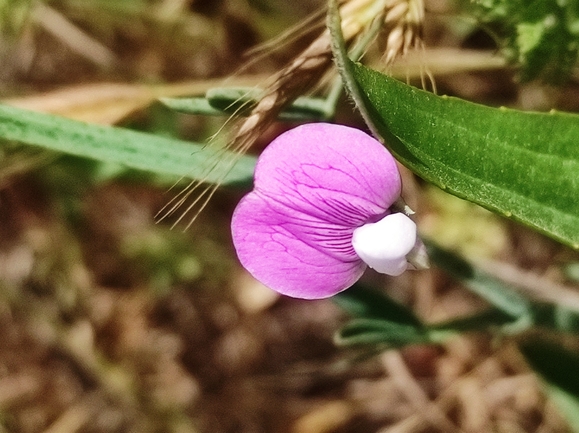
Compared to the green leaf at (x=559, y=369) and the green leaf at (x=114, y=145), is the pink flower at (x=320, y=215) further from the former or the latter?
the green leaf at (x=559, y=369)

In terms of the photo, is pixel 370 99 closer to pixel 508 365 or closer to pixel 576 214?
pixel 576 214

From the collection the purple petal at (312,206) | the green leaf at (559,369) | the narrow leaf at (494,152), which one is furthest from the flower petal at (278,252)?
the green leaf at (559,369)


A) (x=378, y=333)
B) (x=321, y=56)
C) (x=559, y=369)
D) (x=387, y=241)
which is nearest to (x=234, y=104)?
(x=321, y=56)

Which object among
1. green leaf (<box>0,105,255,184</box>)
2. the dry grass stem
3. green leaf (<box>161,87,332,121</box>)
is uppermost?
the dry grass stem

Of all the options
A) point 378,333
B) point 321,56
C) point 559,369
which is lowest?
point 559,369

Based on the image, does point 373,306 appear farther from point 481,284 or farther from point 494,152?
point 494,152

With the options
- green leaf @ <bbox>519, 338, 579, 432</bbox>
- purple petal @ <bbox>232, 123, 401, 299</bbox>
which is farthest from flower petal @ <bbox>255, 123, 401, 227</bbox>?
green leaf @ <bbox>519, 338, 579, 432</bbox>

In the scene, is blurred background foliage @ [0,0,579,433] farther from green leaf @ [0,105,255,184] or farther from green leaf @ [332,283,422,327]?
green leaf @ [0,105,255,184]
